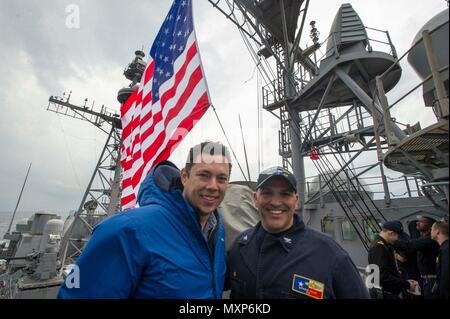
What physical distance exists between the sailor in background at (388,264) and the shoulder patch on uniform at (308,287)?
A: 260 cm

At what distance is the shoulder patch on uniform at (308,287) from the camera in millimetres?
1346

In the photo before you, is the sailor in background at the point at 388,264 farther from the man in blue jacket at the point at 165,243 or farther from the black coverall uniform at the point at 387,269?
the man in blue jacket at the point at 165,243

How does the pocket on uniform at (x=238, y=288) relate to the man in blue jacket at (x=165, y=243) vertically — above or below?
below

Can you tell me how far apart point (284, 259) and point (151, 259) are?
876 millimetres

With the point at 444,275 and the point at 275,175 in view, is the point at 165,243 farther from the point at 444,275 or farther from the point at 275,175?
the point at 444,275

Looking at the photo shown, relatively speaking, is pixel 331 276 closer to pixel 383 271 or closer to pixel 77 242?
pixel 383 271

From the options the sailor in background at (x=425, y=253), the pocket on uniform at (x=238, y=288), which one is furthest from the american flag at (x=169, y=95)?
the sailor in background at (x=425, y=253)

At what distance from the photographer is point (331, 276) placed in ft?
4.54

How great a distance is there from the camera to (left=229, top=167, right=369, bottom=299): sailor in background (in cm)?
137

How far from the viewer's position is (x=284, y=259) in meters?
1.49

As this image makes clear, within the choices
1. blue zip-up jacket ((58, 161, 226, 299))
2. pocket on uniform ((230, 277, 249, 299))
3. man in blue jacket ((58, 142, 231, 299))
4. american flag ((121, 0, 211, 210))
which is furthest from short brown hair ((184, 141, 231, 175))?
american flag ((121, 0, 211, 210))

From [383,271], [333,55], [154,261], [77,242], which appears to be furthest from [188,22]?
[77,242]

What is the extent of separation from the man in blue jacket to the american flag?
1.50 metres
